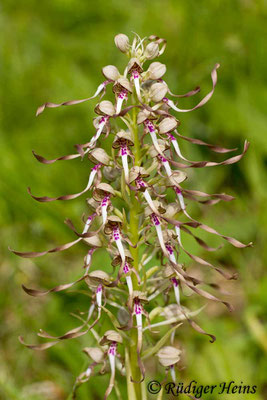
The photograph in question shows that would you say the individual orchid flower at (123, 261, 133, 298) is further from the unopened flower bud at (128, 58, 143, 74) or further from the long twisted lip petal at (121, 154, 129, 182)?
the unopened flower bud at (128, 58, 143, 74)

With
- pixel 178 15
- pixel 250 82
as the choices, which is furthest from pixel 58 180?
pixel 178 15

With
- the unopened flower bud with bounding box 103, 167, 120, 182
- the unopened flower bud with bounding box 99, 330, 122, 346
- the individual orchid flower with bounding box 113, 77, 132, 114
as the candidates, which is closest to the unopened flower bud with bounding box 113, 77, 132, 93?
the individual orchid flower with bounding box 113, 77, 132, 114

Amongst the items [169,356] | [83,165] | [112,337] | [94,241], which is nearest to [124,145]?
[94,241]

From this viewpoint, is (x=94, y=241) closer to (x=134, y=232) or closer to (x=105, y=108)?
(x=134, y=232)

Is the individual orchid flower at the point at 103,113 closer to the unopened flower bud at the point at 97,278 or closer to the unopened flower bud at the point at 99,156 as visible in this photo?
the unopened flower bud at the point at 99,156

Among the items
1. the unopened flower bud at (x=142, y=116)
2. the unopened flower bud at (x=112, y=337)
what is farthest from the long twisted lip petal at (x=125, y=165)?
the unopened flower bud at (x=112, y=337)

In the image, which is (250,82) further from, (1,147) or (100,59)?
(1,147)

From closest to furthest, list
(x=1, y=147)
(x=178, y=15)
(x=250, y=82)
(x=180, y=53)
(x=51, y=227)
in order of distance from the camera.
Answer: (x=51, y=227), (x=1, y=147), (x=250, y=82), (x=180, y=53), (x=178, y=15)

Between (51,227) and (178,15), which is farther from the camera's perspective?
(178,15)
